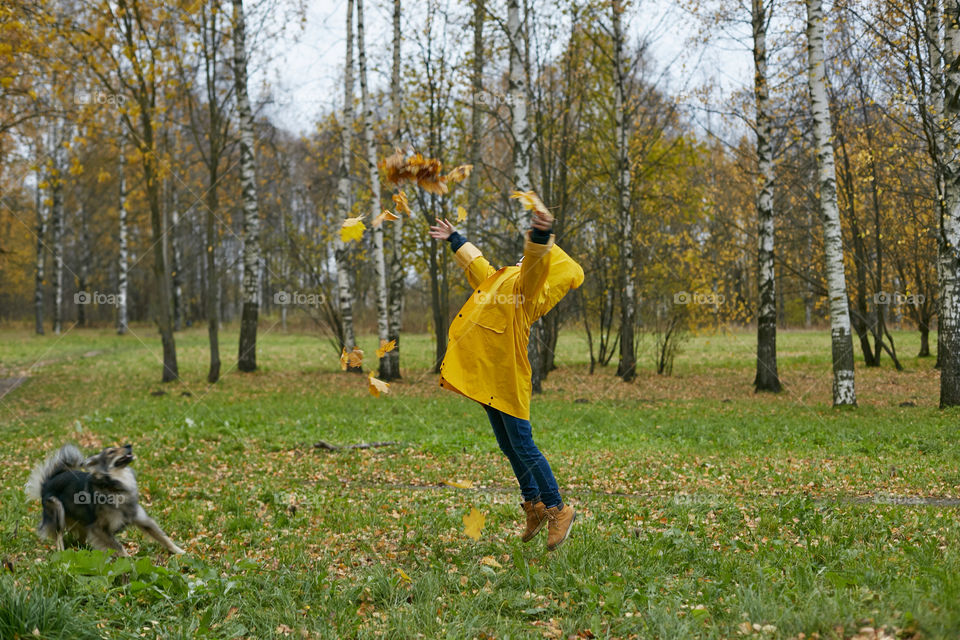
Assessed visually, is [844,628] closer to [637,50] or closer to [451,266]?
[637,50]

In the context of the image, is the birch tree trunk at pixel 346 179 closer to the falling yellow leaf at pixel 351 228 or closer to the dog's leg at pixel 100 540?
the falling yellow leaf at pixel 351 228

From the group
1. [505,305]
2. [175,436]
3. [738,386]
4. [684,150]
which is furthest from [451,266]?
[505,305]

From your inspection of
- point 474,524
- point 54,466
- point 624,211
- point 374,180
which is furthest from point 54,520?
point 624,211

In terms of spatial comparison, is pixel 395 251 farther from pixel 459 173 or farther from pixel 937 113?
pixel 459 173

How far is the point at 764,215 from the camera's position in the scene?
16.4 metres

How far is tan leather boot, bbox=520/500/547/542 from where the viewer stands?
4.96 metres

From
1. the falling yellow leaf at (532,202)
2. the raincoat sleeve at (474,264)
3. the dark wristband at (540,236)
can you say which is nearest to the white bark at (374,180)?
the raincoat sleeve at (474,264)

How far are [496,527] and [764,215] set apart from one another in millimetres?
13219

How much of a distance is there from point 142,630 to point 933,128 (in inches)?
596

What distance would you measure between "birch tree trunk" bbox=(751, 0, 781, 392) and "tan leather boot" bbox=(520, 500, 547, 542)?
12.6m

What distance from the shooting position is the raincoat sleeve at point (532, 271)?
14.1 ft

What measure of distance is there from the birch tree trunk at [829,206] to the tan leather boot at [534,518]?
9749 mm

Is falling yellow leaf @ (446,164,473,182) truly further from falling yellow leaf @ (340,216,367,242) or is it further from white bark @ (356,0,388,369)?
white bark @ (356,0,388,369)

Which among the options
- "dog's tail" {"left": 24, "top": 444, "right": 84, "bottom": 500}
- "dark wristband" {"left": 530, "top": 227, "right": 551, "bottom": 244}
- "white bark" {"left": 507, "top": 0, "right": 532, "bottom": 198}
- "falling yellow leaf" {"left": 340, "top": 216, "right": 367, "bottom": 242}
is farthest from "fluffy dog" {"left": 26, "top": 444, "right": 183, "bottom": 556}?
"white bark" {"left": 507, "top": 0, "right": 532, "bottom": 198}
